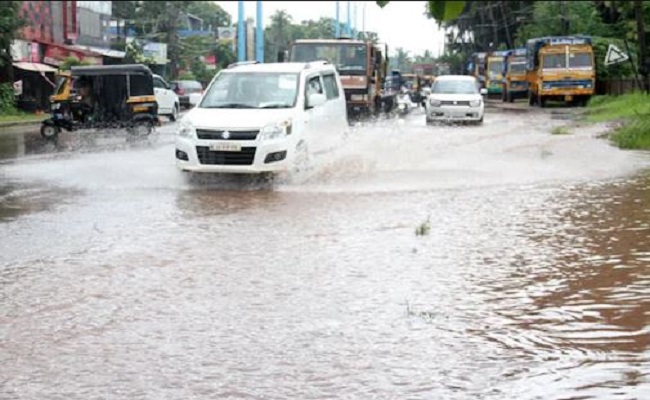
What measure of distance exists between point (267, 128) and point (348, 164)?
3019 mm

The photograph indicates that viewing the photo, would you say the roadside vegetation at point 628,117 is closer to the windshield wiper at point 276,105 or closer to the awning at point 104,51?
the windshield wiper at point 276,105

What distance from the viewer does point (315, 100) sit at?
14.0 m

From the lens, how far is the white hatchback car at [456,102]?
27656 mm

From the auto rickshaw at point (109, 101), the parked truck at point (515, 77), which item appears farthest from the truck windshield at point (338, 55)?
the parked truck at point (515, 77)

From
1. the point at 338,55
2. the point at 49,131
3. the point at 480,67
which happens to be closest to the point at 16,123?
the point at 49,131

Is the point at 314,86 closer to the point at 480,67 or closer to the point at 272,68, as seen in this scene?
the point at 272,68

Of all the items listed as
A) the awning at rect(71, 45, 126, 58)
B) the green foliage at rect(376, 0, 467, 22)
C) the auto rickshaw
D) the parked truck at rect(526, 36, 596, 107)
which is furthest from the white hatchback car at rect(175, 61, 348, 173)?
the awning at rect(71, 45, 126, 58)

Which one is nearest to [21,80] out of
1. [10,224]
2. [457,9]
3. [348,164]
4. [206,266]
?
[348,164]

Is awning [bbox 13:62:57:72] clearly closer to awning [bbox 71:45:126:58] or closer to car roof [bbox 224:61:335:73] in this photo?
awning [bbox 71:45:126:58]

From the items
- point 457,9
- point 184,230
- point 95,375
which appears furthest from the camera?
point 184,230

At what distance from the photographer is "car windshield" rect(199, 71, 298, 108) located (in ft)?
45.0

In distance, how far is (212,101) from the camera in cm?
1384

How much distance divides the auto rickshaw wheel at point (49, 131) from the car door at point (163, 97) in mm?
7667

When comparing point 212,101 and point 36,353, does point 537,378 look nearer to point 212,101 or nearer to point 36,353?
point 36,353
